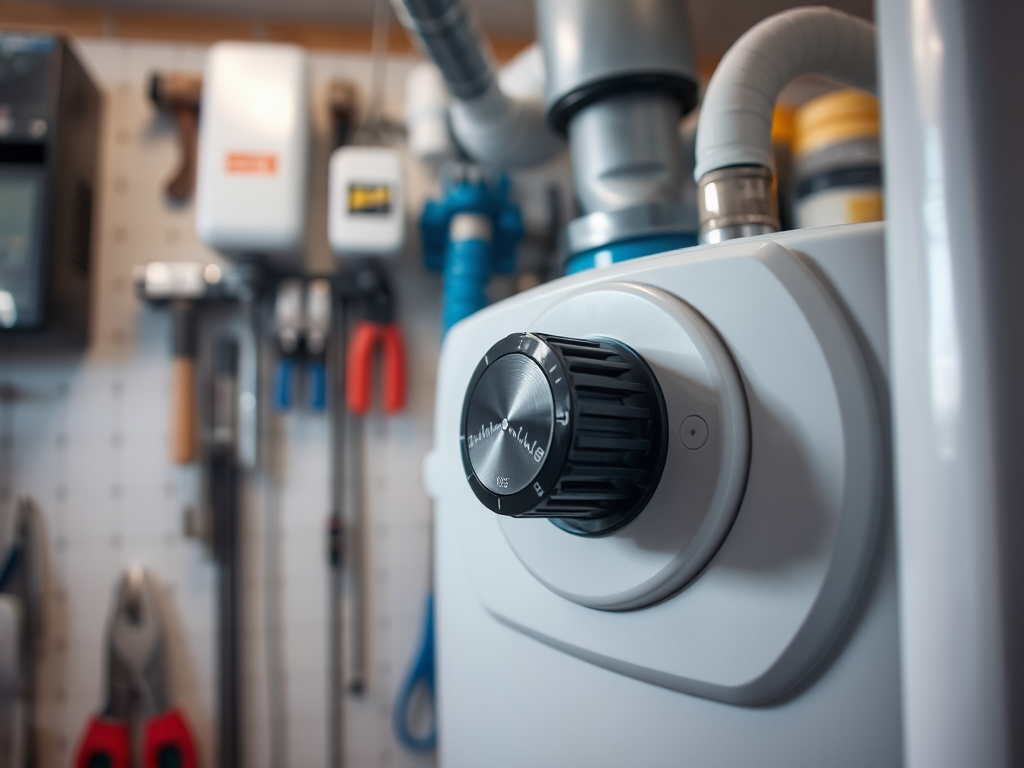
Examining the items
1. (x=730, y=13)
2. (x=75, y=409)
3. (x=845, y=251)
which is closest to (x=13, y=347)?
(x=75, y=409)

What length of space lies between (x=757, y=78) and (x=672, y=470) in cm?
28

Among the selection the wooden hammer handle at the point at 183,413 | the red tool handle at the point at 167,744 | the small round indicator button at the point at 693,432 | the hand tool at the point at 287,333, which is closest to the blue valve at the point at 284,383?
the hand tool at the point at 287,333

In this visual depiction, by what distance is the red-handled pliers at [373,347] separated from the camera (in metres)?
1.01

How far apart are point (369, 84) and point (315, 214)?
29 cm

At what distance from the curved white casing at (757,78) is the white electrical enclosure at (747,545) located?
109 millimetres

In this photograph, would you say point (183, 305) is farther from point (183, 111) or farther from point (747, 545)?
point (747, 545)

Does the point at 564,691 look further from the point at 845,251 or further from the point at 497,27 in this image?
the point at 497,27

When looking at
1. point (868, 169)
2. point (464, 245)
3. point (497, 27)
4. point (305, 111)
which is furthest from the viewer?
point (497, 27)

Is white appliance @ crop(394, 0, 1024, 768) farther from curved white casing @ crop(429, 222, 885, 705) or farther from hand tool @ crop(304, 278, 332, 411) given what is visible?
hand tool @ crop(304, 278, 332, 411)

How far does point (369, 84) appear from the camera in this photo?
1.17 m

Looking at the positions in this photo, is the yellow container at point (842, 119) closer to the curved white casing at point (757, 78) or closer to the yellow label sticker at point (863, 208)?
the yellow label sticker at point (863, 208)

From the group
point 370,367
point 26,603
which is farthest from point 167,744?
point 370,367

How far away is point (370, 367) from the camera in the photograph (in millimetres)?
1037

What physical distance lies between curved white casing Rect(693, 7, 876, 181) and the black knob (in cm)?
17
